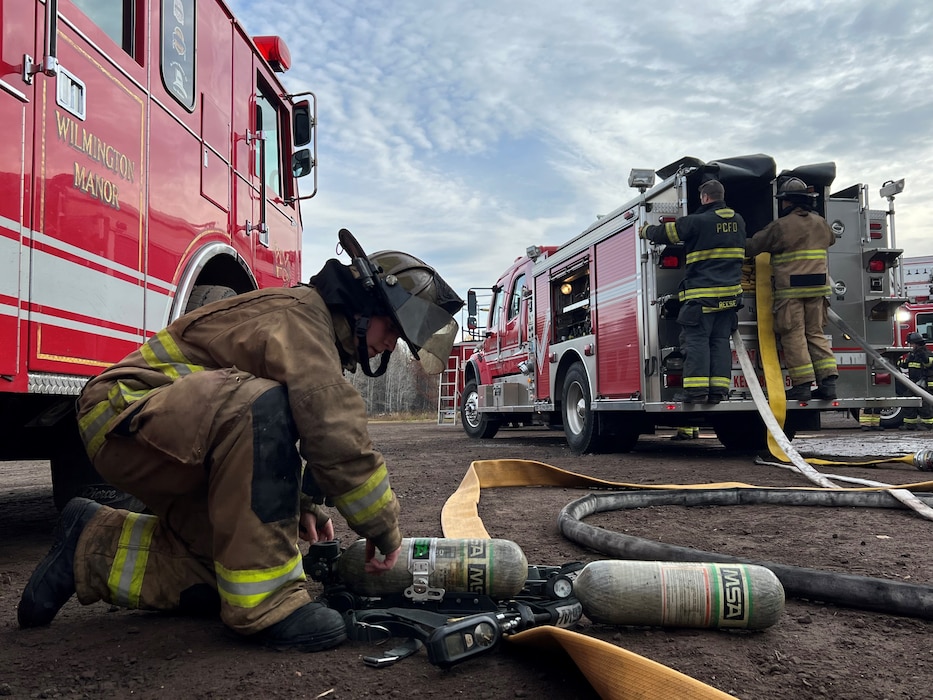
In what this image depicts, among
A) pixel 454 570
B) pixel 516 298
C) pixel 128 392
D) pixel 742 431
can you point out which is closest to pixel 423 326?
pixel 454 570

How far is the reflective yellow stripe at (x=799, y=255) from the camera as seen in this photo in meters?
6.23

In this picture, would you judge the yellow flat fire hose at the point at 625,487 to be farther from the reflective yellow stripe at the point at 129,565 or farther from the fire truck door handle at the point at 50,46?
the fire truck door handle at the point at 50,46

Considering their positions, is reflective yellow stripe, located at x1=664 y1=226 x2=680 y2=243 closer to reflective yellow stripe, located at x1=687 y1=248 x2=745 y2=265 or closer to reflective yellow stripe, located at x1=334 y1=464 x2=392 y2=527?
reflective yellow stripe, located at x1=687 y1=248 x2=745 y2=265

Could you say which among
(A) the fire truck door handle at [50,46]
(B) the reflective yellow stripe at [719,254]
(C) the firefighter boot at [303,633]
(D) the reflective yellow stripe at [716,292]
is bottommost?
(C) the firefighter boot at [303,633]

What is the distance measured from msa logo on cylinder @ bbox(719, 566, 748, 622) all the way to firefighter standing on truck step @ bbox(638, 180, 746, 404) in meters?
4.24

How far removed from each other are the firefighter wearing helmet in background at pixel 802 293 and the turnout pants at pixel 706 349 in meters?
0.50

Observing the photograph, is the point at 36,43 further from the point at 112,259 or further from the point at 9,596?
the point at 9,596

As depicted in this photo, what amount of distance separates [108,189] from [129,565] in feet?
5.03

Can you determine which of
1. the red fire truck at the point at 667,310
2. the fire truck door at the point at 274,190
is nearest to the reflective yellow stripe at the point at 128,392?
the fire truck door at the point at 274,190

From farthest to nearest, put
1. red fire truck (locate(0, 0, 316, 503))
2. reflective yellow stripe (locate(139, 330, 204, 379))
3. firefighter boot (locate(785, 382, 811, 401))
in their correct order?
firefighter boot (locate(785, 382, 811, 401)), red fire truck (locate(0, 0, 316, 503)), reflective yellow stripe (locate(139, 330, 204, 379))

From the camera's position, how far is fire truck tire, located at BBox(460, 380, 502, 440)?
38.8 ft

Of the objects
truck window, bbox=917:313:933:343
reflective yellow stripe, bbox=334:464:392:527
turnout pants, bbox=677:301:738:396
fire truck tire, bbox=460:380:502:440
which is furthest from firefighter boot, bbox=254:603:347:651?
truck window, bbox=917:313:933:343

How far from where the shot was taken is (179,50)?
12.0 feet

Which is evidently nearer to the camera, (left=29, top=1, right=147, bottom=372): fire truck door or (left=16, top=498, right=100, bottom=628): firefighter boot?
(left=16, top=498, right=100, bottom=628): firefighter boot
